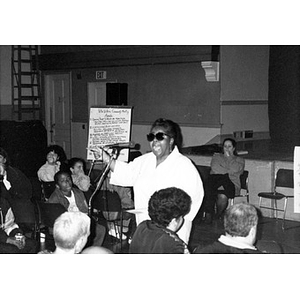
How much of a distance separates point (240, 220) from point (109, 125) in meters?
3.58

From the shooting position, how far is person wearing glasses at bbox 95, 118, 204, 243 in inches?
144

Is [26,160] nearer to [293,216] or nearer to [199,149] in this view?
[199,149]

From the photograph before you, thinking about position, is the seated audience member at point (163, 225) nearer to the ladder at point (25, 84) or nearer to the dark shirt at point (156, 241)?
the dark shirt at point (156, 241)

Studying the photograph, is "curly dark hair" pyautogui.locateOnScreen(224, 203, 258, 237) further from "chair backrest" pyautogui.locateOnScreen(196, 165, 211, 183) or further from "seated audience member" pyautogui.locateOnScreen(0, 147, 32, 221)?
"chair backrest" pyautogui.locateOnScreen(196, 165, 211, 183)

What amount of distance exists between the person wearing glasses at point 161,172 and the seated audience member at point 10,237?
36.6 inches

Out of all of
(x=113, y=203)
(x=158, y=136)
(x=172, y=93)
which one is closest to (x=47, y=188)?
(x=113, y=203)

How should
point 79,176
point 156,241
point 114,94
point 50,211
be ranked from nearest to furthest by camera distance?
point 156,241 → point 50,211 → point 79,176 → point 114,94

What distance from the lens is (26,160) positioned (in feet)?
27.9

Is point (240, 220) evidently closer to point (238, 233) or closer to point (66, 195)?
point (238, 233)

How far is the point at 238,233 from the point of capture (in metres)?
2.88

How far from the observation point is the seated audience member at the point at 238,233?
2855mm

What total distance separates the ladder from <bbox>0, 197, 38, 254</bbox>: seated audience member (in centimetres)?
581

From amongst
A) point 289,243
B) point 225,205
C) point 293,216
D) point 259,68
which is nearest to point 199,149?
point 225,205

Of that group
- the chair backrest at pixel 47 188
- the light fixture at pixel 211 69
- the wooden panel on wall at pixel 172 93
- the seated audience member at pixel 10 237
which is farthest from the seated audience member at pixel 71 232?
the wooden panel on wall at pixel 172 93
